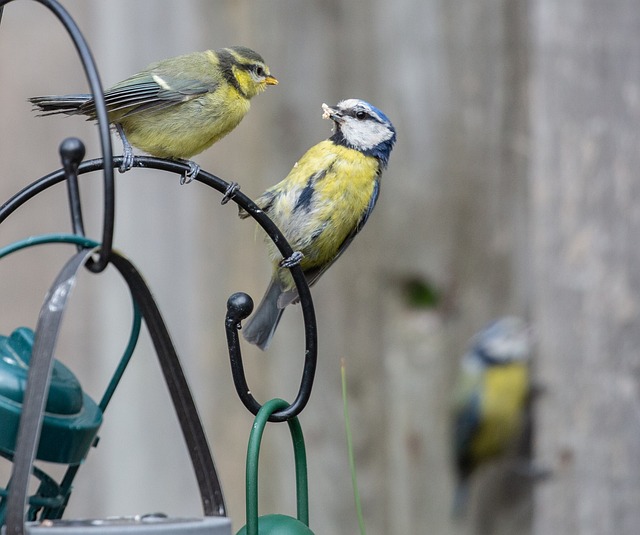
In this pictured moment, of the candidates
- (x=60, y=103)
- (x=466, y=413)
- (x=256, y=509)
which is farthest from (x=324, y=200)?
(x=466, y=413)

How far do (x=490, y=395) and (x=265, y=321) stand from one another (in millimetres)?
1306

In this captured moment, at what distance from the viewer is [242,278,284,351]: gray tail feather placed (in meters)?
1.66

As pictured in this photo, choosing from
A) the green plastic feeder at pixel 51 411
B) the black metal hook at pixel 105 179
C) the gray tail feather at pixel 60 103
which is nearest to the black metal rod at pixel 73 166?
the black metal hook at pixel 105 179

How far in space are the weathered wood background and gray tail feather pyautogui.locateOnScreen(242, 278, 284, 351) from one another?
0.53 m

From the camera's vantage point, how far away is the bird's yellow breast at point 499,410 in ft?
8.28

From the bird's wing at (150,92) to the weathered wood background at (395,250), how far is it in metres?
0.63

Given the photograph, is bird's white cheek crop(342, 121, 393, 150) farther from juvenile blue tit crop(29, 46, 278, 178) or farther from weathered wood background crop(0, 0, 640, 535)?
weathered wood background crop(0, 0, 640, 535)

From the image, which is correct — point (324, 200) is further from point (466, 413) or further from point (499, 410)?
point (499, 410)

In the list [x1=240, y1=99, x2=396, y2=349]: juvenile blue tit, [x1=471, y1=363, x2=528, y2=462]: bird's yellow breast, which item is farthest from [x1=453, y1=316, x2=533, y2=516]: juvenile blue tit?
[x1=240, y1=99, x2=396, y2=349]: juvenile blue tit

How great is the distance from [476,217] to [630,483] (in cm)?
69

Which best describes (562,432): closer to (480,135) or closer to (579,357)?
(579,357)

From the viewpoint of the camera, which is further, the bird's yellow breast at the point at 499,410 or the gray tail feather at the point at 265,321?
the bird's yellow breast at the point at 499,410

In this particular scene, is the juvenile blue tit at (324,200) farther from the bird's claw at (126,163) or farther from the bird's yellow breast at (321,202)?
the bird's claw at (126,163)

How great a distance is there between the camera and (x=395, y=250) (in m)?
2.23
